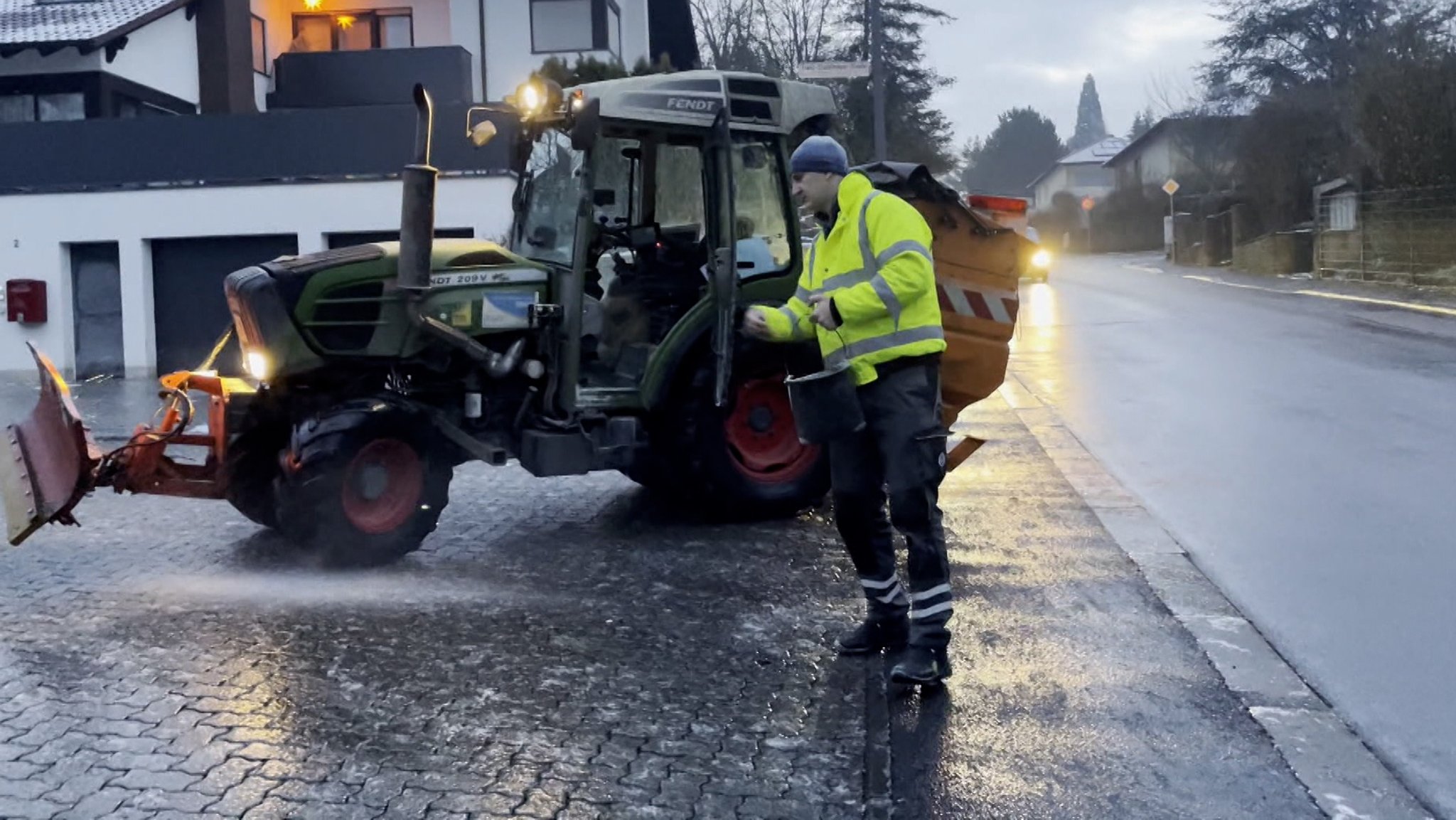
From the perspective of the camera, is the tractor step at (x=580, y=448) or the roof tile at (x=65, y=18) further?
the roof tile at (x=65, y=18)

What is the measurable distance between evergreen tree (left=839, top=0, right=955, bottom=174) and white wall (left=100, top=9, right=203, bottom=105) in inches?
838

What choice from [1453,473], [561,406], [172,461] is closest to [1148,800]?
[561,406]

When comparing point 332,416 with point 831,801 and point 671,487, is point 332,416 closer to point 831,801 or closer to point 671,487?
point 671,487

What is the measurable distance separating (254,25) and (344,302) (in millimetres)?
21399

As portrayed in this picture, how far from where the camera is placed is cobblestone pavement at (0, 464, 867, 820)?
→ 4652 mm

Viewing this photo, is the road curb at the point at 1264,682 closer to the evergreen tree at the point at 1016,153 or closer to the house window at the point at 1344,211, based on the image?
the house window at the point at 1344,211

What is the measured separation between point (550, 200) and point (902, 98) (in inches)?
1709

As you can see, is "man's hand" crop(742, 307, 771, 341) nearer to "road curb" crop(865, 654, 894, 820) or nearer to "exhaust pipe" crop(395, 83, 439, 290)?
"road curb" crop(865, 654, 894, 820)

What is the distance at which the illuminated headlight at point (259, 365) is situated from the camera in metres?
7.66

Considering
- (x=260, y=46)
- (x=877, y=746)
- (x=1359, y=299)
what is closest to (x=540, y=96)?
(x=877, y=746)

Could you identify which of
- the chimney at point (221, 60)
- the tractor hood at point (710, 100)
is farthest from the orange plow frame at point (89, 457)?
the chimney at point (221, 60)

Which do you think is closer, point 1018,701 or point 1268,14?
point 1018,701

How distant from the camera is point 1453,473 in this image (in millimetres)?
9789

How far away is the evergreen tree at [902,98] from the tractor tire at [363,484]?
36178 millimetres
